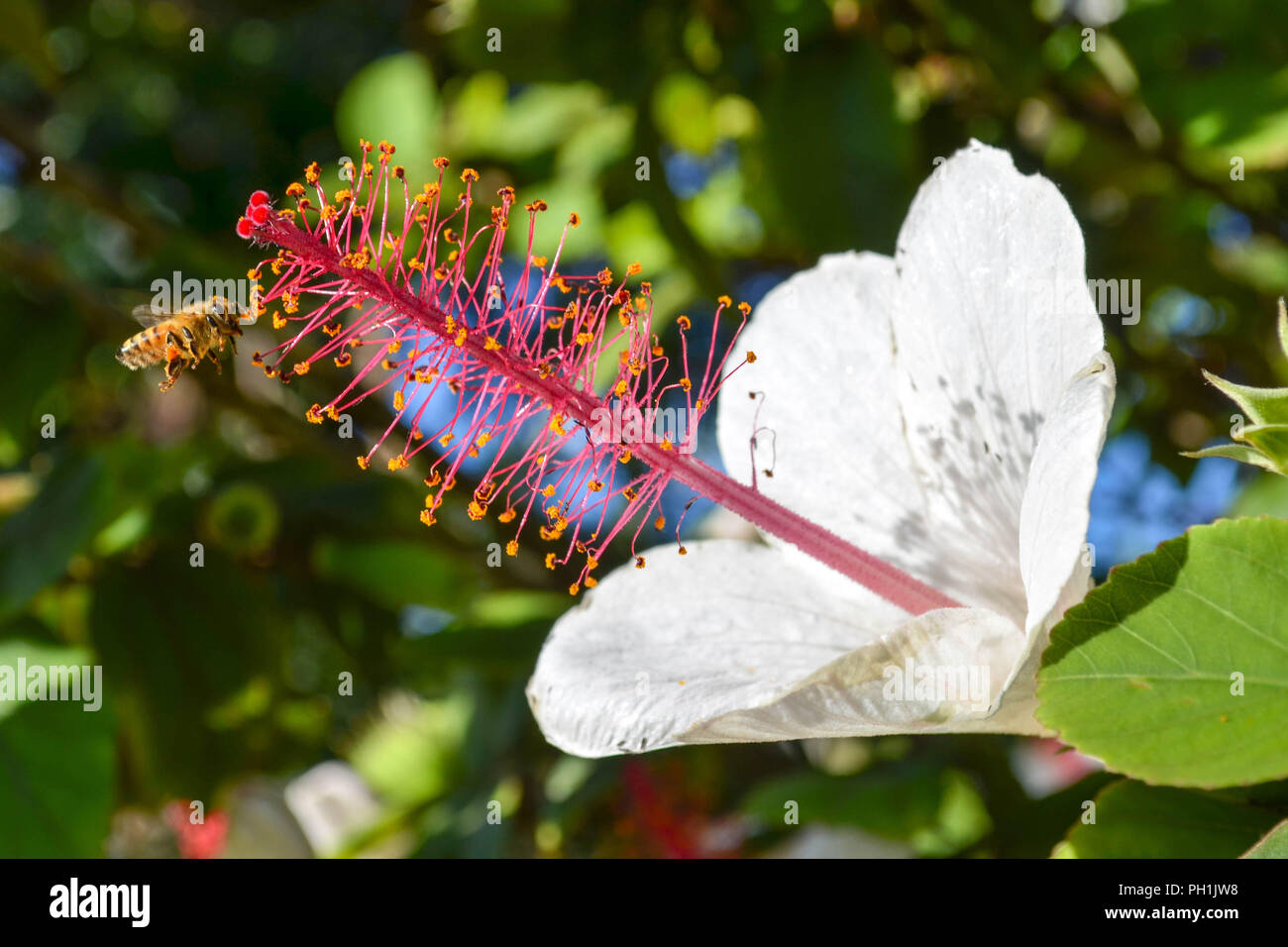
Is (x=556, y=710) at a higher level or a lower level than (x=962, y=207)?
lower

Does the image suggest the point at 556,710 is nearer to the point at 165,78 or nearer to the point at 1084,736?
the point at 1084,736

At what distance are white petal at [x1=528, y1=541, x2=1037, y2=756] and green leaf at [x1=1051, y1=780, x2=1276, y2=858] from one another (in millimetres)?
72

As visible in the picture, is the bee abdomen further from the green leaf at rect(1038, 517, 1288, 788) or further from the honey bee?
the green leaf at rect(1038, 517, 1288, 788)

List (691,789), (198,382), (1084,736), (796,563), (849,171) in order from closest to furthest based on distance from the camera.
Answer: (1084,736) < (796,563) < (849,171) < (198,382) < (691,789)

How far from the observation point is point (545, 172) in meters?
1.95

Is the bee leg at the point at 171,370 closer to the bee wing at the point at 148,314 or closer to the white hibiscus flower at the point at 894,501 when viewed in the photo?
the bee wing at the point at 148,314

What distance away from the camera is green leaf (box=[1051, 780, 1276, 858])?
765 millimetres

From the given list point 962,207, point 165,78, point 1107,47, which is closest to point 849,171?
point 1107,47

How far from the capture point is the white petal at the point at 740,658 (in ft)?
2.37

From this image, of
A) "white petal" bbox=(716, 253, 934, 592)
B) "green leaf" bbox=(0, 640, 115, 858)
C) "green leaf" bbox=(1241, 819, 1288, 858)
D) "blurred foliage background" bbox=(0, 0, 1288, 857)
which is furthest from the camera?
"blurred foliage background" bbox=(0, 0, 1288, 857)

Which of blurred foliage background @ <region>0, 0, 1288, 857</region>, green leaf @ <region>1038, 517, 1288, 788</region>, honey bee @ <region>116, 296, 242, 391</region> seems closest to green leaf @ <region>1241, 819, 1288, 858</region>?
green leaf @ <region>1038, 517, 1288, 788</region>

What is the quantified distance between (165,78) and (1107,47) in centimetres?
187

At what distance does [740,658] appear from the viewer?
902 millimetres

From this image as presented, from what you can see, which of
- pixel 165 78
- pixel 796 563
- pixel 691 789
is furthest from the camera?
pixel 165 78
